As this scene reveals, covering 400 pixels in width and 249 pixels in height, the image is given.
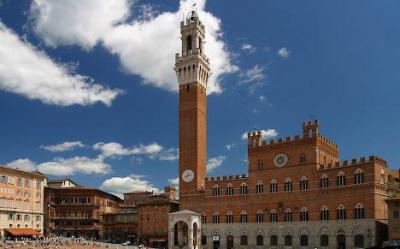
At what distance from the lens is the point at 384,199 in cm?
7194

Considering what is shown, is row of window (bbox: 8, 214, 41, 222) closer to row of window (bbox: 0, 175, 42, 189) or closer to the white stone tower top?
row of window (bbox: 0, 175, 42, 189)

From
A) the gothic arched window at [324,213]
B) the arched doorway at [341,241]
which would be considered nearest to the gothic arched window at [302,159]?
the gothic arched window at [324,213]

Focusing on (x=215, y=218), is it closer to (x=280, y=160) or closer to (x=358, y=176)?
(x=280, y=160)

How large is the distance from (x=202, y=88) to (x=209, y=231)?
95.9 feet

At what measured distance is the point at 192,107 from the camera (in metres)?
96.1

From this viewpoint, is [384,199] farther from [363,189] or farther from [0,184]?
[0,184]

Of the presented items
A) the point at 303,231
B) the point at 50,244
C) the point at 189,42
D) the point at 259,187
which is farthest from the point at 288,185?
the point at 50,244

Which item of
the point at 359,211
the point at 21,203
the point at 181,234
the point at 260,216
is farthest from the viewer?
the point at 21,203

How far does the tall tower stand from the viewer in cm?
9431

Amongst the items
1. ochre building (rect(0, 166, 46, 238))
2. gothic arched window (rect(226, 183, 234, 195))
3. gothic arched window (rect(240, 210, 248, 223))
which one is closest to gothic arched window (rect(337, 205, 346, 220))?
gothic arched window (rect(240, 210, 248, 223))

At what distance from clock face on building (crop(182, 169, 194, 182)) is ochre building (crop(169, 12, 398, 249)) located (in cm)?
8

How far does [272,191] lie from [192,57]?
32463mm

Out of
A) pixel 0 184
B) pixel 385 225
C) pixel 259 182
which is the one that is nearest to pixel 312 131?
pixel 259 182

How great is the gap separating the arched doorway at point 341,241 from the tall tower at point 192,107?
29.1 m
